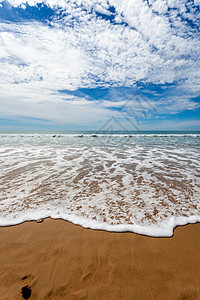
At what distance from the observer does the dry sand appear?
176cm

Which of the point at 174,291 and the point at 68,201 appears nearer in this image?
the point at 174,291

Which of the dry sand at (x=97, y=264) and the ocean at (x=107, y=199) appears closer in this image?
the dry sand at (x=97, y=264)

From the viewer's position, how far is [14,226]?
9.50ft

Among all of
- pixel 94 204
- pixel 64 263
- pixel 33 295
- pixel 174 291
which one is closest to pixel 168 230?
pixel 174 291

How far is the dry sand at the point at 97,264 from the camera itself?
1.76m

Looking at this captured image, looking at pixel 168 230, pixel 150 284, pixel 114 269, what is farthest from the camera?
pixel 168 230

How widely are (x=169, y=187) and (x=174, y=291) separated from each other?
3.31 meters

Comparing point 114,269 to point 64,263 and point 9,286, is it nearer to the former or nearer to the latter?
point 64,263

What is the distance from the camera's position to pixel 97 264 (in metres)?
2.10

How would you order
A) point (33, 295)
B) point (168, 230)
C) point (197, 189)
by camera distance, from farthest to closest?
point (197, 189) < point (168, 230) < point (33, 295)

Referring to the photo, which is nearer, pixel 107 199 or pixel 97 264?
pixel 97 264

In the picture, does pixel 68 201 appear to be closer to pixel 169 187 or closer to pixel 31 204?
pixel 31 204

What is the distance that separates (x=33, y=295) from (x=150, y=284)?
153 cm

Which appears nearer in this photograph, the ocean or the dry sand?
the dry sand
